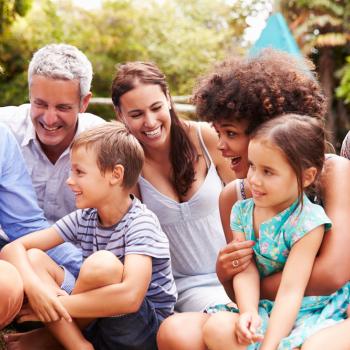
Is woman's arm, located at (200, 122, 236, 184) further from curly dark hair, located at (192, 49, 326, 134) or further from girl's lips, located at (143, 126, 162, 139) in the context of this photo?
curly dark hair, located at (192, 49, 326, 134)

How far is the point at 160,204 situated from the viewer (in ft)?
12.2

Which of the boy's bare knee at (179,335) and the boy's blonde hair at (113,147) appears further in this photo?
the boy's blonde hair at (113,147)

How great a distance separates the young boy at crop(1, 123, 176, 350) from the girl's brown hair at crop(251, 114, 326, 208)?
0.71 meters

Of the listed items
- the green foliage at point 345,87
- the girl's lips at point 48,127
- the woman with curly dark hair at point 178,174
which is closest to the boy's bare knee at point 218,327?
the woman with curly dark hair at point 178,174

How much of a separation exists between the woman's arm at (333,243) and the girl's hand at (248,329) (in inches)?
9.1

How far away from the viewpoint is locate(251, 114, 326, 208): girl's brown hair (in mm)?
2566

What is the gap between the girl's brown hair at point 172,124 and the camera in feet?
11.9

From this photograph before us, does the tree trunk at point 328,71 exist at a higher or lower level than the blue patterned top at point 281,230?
lower

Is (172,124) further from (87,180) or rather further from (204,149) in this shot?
(87,180)

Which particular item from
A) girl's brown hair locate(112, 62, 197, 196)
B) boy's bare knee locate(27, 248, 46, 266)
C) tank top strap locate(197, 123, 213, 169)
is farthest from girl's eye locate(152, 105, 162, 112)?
boy's bare knee locate(27, 248, 46, 266)

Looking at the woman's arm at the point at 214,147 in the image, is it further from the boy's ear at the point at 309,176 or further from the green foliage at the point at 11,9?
the green foliage at the point at 11,9

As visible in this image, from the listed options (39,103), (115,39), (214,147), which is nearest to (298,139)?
(214,147)

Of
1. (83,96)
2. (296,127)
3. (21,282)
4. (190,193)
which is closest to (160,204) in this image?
(190,193)

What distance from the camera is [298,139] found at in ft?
8.49
